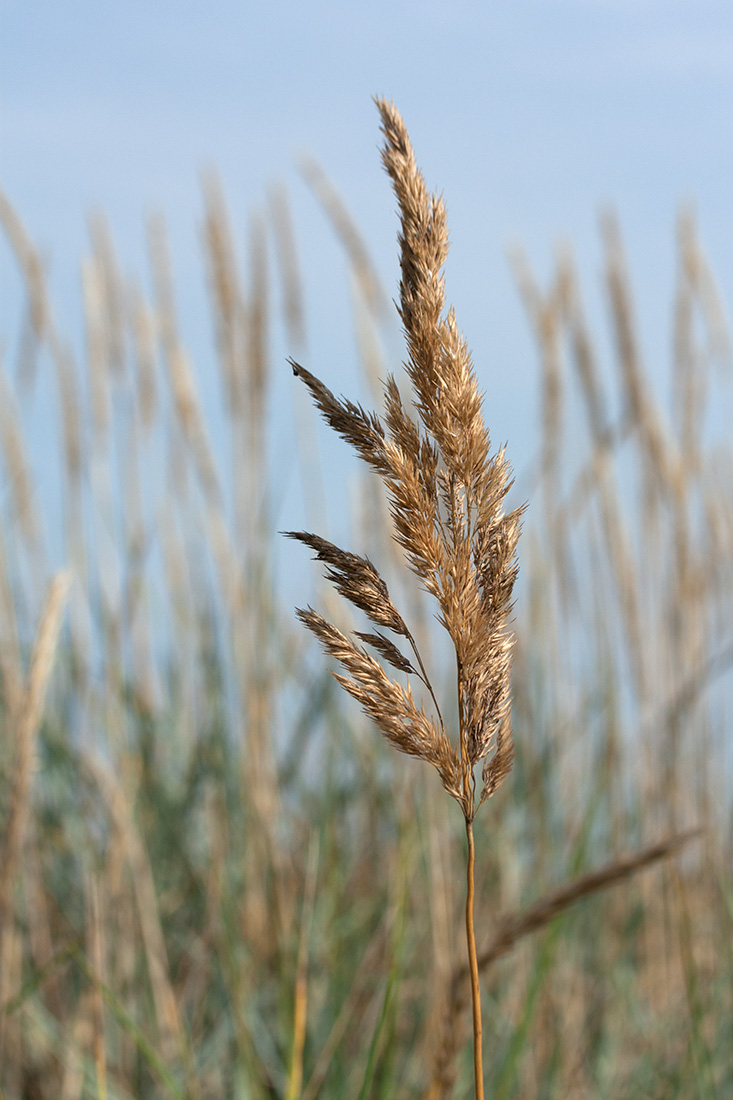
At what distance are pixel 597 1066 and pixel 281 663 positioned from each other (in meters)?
0.80

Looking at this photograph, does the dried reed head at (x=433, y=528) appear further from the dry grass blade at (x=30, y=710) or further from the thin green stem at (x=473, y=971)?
the dry grass blade at (x=30, y=710)

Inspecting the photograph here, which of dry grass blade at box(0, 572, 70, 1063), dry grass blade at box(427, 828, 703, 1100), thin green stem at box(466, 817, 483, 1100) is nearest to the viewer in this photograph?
thin green stem at box(466, 817, 483, 1100)

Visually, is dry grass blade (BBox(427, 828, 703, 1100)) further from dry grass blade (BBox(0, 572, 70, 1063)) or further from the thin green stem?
dry grass blade (BBox(0, 572, 70, 1063))

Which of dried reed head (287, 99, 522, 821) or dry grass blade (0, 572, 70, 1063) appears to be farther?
dry grass blade (0, 572, 70, 1063)

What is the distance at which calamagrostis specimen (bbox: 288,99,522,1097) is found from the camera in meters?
0.49

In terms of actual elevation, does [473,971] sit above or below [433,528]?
below

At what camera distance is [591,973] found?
1.97m

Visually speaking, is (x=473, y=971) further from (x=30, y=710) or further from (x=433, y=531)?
(x=30, y=710)

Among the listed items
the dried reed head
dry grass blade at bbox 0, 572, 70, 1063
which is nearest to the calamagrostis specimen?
the dried reed head

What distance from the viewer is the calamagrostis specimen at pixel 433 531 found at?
0.49 metres

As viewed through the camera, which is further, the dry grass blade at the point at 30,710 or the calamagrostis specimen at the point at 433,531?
the dry grass blade at the point at 30,710

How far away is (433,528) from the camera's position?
1.63 feet

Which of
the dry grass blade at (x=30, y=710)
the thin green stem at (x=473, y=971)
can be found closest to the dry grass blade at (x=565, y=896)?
the thin green stem at (x=473, y=971)

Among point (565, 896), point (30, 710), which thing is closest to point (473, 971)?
point (565, 896)
